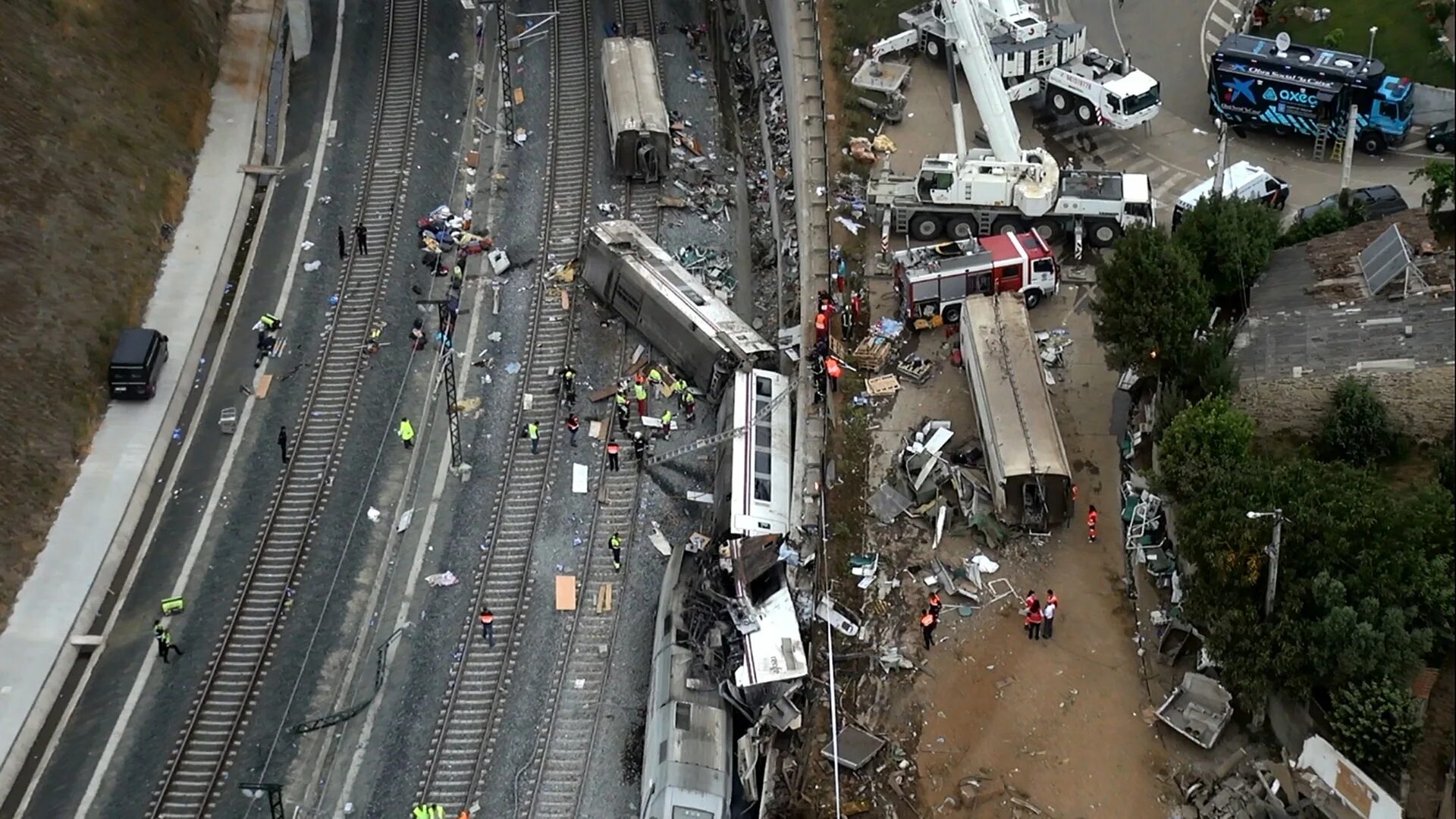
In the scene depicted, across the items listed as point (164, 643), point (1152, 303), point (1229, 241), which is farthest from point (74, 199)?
point (1229, 241)

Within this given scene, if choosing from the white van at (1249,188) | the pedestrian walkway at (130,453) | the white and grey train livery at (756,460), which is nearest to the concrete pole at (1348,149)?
the white van at (1249,188)

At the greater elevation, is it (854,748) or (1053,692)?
(1053,692)

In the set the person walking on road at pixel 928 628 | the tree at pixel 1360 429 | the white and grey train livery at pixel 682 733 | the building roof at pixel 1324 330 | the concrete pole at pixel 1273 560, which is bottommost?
the white and grey train livery at pixel 682 733

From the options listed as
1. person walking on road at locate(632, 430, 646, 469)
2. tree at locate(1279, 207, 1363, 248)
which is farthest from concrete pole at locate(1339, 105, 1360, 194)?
person walking on road at locate(632, 430, 646, 469)

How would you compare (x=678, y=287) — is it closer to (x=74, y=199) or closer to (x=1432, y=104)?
(x=74, y=199)

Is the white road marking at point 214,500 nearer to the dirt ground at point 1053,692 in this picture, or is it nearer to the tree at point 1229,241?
the dirt ground at point 1053,692

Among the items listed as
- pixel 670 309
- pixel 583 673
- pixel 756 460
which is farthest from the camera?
pixel 670 309
